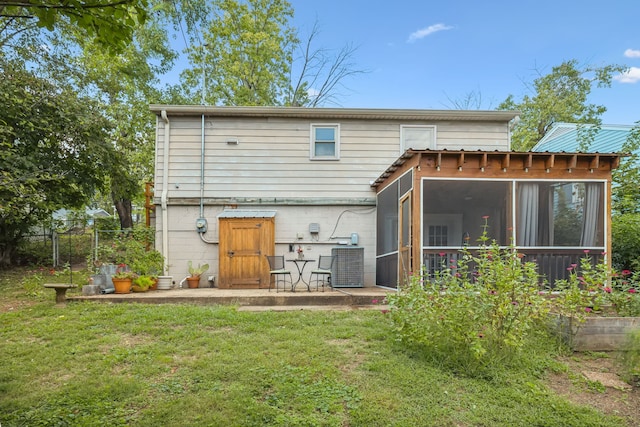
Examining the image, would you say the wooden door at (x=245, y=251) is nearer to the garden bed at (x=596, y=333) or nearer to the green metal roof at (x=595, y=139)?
the garden bed at (x=596, y=333)

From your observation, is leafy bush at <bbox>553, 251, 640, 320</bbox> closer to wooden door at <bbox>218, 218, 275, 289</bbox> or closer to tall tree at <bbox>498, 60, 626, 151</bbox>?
wooden door at <bbox>218, 218, 275, 289</bbox>

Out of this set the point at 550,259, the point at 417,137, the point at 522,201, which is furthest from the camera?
the point at 417,137

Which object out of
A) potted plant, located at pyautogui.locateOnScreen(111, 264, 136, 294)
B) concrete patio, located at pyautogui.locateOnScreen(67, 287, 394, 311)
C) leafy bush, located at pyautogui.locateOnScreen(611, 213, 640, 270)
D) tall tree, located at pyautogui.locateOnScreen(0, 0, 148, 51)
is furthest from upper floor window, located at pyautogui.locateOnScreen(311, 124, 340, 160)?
tall tree, located at pyautogui.locateOnScreen(0, 0, 148, 51)

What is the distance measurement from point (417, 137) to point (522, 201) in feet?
11.2

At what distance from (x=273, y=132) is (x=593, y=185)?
6.57m

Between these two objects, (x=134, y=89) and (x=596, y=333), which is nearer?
(x=596, y=333)

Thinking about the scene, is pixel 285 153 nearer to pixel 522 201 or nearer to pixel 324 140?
pixel 324 140

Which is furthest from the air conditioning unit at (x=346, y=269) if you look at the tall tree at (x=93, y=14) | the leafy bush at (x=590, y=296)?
the tall tree at (x=93, y=14)

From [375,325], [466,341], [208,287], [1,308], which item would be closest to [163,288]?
[208,287]

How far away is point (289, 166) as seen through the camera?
8.96 meters

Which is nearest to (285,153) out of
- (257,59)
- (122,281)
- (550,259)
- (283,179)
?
(283,179)

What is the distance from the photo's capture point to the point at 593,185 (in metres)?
6.32

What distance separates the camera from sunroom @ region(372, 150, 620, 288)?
6062 mm

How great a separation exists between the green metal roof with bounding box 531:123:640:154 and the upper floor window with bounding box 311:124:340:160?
7.99 m
